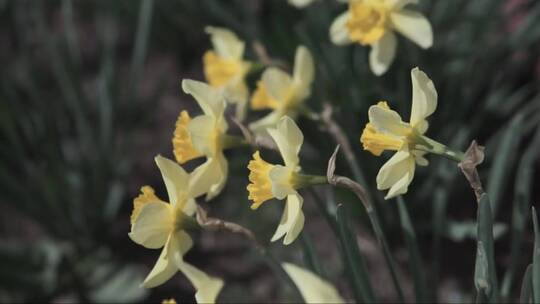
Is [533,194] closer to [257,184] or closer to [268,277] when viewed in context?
[268,277]

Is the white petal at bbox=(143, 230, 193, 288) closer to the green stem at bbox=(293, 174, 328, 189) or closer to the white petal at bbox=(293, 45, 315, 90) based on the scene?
the green stem at bbox=(293, 174, 328, 189)

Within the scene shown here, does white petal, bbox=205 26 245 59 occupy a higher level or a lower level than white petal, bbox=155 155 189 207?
higher

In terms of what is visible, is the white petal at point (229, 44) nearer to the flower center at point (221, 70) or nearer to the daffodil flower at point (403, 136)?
the flower center at point (221, 70)

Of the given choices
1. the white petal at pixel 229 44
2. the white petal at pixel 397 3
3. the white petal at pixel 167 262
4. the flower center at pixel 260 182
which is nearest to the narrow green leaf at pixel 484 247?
the flower center at pixel 260 182

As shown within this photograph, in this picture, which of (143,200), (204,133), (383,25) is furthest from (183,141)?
(383,25)

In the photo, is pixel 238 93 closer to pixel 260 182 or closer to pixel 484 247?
pixel 260 182

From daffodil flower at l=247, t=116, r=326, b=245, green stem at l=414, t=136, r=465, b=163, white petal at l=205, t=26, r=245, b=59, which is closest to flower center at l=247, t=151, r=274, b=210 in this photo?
daffodil flower at l=247, t=116, r=326, b=245

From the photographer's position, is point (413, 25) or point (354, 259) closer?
point (354, 259)
